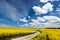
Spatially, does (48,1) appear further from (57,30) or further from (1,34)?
(1,34)

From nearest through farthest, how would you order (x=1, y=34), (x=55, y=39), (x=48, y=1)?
(x=55, y=39) → (x=48, y=1) → (x=1, y=34)

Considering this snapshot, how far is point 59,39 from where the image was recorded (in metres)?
11.0

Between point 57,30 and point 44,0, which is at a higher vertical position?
point 44,0

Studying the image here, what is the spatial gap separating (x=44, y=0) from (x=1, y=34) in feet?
16.1

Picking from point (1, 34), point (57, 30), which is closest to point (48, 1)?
point (57, 30)

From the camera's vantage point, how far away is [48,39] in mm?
11070

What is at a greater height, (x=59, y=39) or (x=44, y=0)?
(x=44, y=0)

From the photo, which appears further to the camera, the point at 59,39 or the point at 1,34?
the point at 1,34

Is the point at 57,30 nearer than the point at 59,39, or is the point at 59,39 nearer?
the point at 59,39

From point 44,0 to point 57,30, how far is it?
3379 millimetres

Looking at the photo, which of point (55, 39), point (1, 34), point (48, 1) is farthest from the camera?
point (1, 34)

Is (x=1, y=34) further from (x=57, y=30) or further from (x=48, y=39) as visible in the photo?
(x=48, y=39)

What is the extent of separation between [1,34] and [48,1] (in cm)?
513

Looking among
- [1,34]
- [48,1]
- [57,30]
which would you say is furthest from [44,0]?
[1,34]
